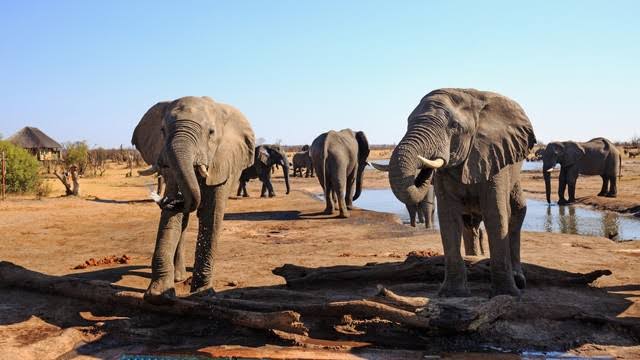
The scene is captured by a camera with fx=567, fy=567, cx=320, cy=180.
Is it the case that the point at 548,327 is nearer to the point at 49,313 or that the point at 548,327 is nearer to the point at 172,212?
the point at 172,212

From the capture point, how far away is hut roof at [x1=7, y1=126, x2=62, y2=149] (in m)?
43.4

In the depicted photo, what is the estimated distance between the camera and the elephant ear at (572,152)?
21.5 meters

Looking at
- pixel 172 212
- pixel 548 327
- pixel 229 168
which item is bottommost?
pixel 548 327

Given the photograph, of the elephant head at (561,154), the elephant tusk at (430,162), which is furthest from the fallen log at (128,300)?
the elephant head at (561,154)

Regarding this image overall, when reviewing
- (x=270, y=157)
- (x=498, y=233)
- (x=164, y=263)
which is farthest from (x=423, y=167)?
(x=270, y=157)

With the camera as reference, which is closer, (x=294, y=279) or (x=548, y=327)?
(x=548, y=327)

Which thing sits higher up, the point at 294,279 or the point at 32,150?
the point at 32,150

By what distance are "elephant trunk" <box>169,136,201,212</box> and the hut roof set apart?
4300cm

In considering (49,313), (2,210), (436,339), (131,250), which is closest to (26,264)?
(131,250)

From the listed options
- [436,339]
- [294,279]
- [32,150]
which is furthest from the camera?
[32,150]

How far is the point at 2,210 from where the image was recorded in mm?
17297

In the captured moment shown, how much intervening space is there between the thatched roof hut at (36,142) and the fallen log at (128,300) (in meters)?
39.1

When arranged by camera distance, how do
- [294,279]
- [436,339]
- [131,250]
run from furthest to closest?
[131,250] < [294,279] < [436,339]

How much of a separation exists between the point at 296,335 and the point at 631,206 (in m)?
16.1
